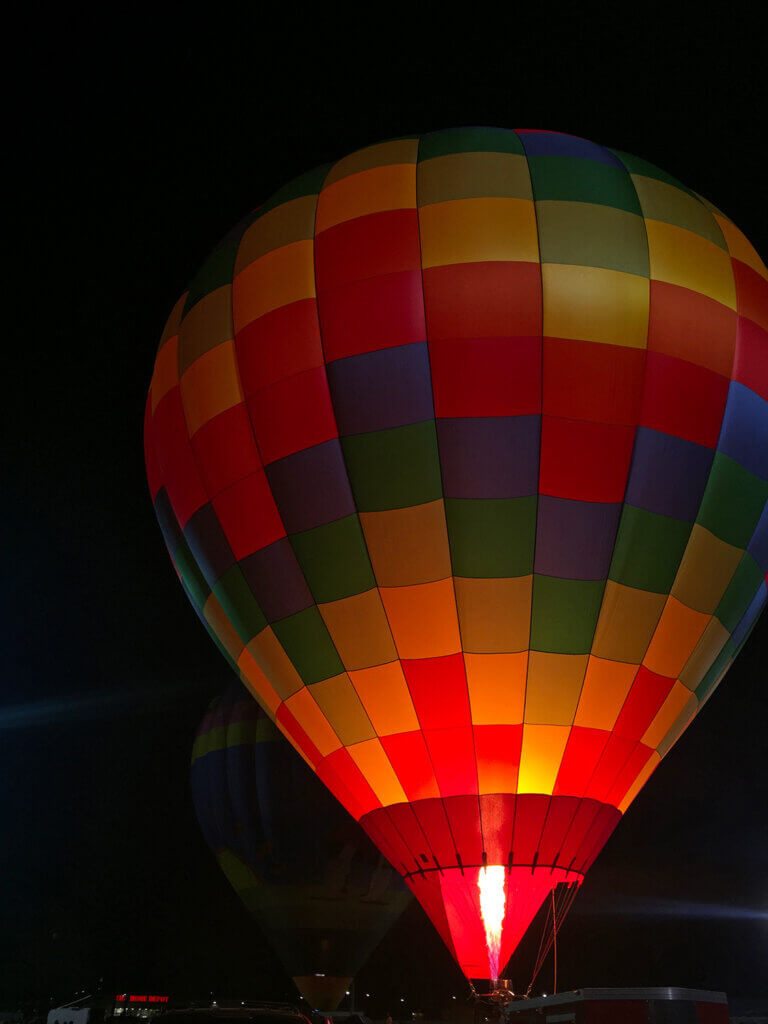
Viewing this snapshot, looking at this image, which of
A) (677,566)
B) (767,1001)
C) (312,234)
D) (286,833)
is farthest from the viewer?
(767,1001)

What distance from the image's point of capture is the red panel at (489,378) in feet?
18.7

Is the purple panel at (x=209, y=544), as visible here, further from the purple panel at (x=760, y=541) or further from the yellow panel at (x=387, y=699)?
the purple panel at (x=760, y=541)

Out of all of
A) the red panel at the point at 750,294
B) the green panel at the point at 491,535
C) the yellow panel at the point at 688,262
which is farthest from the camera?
the red panel at the point at 750,294

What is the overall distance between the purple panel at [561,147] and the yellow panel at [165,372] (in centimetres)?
290

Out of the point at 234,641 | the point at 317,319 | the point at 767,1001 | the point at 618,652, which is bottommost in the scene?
the point at 767,1001

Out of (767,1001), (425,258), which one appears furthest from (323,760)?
(767,1001)

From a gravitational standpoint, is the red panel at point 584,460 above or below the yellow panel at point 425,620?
above

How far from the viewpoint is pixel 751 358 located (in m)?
6.16

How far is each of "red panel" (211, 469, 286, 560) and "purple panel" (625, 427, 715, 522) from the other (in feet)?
7.41

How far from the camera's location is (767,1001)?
2328 centimetres

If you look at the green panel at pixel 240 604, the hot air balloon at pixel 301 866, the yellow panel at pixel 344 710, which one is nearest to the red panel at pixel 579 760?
the yellow panel at pixel 344 710

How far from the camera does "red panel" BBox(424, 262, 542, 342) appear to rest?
5.76 meters

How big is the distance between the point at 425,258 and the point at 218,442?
6.02ft

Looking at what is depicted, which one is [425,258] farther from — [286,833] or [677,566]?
[286,833]
